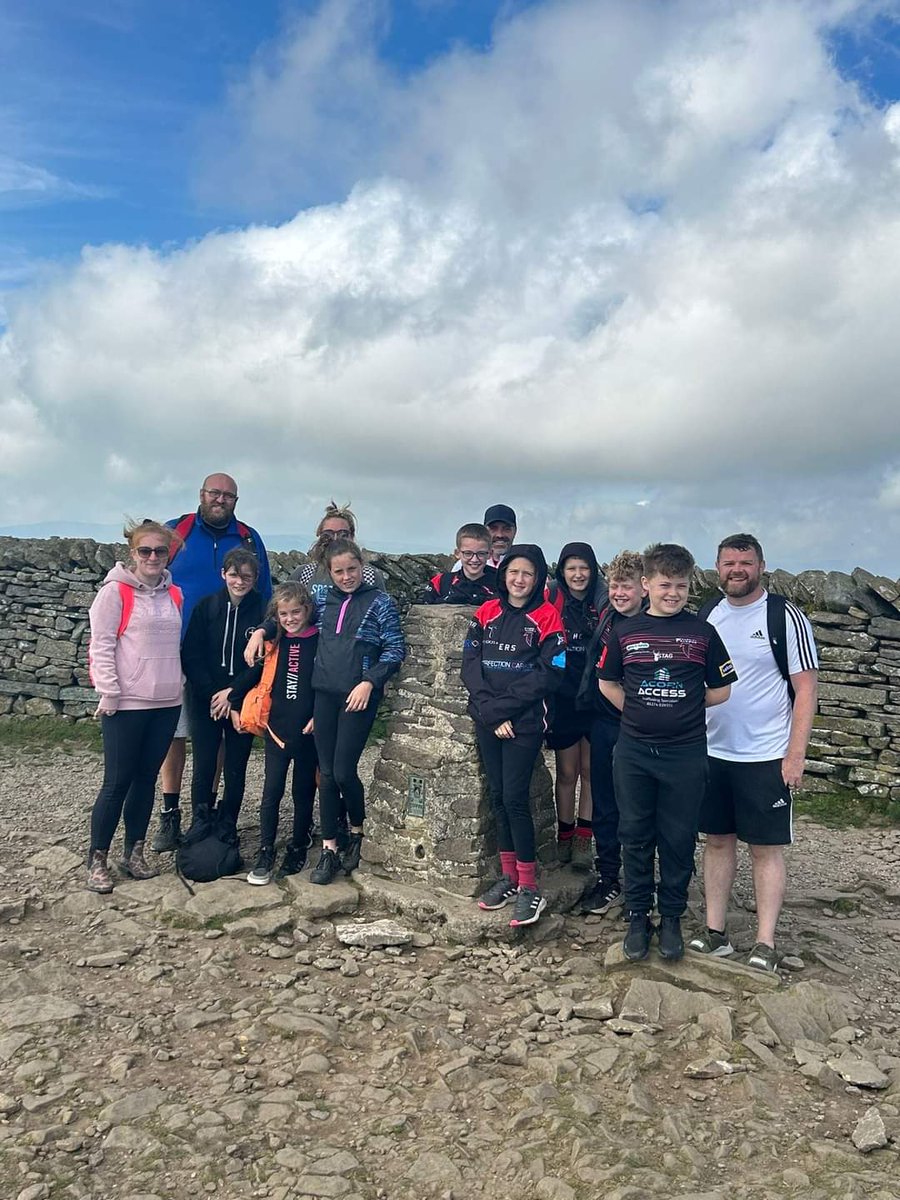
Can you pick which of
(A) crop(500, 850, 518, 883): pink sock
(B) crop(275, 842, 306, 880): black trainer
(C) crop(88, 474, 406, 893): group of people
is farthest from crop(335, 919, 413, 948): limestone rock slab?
(B) crop(275, 842, 306, 880): black trainer

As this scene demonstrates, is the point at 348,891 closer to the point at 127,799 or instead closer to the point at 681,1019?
the point at 127,799

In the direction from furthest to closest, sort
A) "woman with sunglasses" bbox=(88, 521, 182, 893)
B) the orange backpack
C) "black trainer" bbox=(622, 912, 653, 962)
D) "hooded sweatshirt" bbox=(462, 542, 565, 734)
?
the orange backpack
"woman with sunglasses" bbox=(88, 521, 182, 893)
"hooded sweatshirt" bbox=(462, 542, 565, 734)
"black trainer" bbox=(622, 912, 653, 962)

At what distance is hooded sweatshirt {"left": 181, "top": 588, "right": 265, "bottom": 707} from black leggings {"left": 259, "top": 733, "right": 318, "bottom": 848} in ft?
2.07

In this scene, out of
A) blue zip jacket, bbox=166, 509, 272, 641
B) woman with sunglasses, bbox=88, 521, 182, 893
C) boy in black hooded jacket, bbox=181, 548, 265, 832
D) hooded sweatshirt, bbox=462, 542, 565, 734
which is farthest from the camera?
blue zip jacket, bbox=166, 509, 272, 641

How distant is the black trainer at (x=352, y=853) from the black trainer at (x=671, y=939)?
2377 mm

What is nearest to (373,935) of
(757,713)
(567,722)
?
(567,722)

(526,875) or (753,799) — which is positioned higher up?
(753,799)

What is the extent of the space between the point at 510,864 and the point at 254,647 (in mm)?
2431

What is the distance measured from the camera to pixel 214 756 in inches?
282

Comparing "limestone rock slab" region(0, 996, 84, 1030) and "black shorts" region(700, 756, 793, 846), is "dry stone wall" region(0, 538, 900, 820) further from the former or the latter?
"limestone rock slab" region(0, 996, 84, 1030)

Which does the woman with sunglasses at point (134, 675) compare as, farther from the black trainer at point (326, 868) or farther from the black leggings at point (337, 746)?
the black trainer at point (326, 868)

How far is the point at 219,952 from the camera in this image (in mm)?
5676

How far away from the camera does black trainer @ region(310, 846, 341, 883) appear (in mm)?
→ 6484

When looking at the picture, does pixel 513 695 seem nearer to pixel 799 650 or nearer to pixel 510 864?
pixel 510 864
